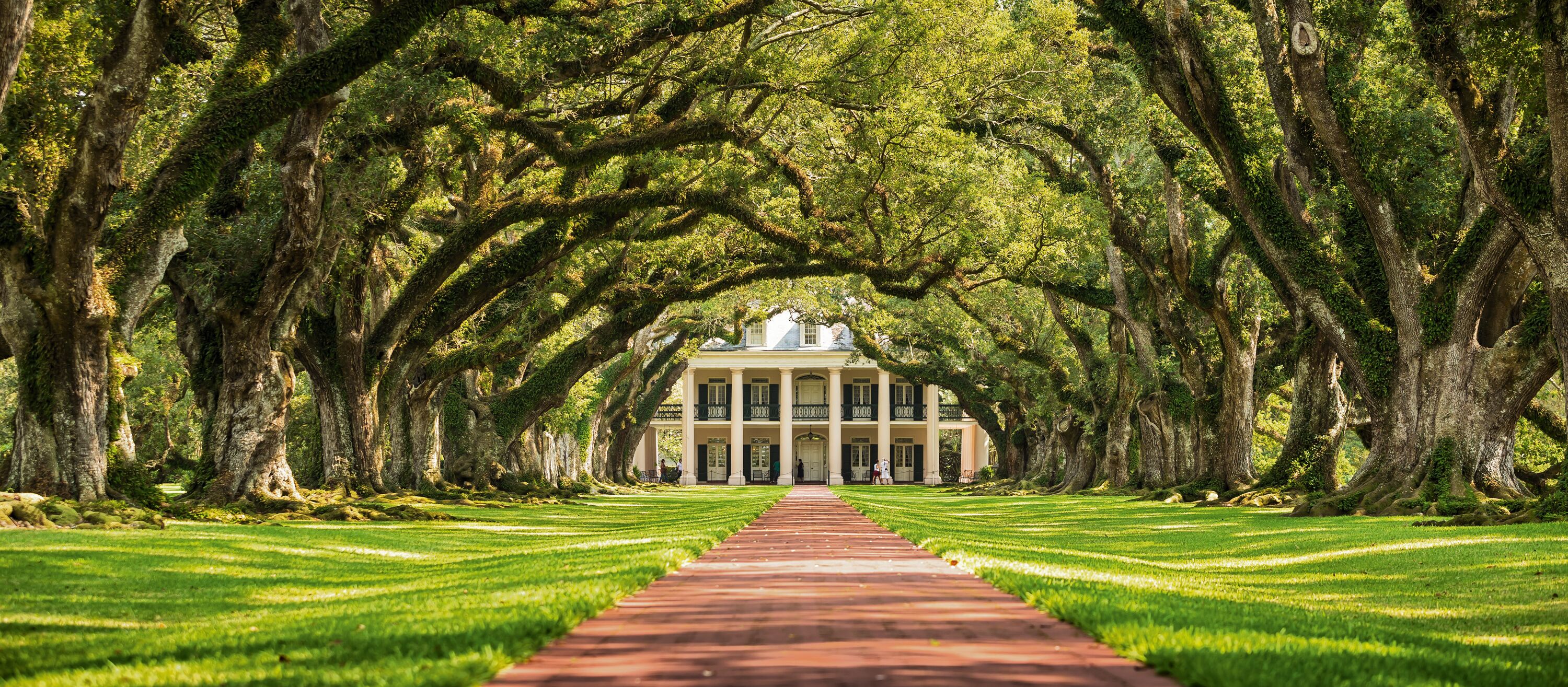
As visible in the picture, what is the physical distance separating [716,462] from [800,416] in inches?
236

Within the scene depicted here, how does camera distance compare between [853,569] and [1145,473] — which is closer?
[853,569]

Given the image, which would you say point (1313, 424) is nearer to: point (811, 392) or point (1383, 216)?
point (1383, 216)

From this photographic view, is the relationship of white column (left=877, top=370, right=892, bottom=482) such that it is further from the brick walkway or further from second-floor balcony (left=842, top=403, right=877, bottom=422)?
the brick walkway

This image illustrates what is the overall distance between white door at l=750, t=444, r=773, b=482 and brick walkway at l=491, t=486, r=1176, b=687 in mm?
61277

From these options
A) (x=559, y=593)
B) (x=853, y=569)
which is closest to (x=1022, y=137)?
(x=853, y=569)

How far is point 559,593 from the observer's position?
7.21 meters

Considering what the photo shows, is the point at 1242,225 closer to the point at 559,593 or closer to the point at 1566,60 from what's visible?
the point at 1566,60

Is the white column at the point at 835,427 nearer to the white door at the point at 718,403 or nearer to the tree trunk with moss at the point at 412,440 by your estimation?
the white door at the point at 718,403

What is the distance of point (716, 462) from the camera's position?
70.8 m

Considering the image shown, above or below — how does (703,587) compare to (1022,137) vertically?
below

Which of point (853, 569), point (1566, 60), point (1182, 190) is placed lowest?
point (853, 569)

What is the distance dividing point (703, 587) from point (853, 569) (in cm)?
170

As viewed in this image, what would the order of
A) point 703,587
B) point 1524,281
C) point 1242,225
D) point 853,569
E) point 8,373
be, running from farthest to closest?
1. point 8,373
2. point 1242,225
3. point 1524,281
4. point 853,569
5. point 703,587

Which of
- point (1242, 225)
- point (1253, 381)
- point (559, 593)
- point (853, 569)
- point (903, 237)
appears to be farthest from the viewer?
point (1253, 381)
